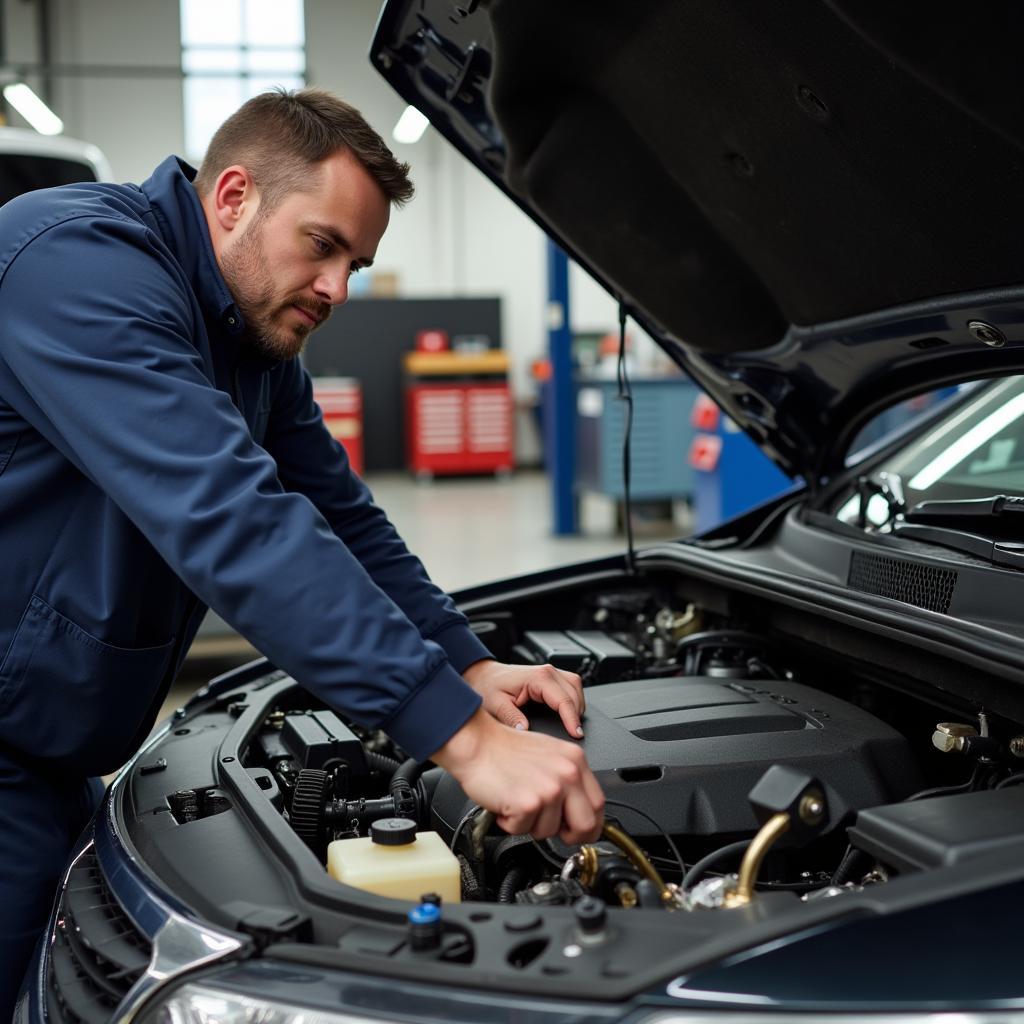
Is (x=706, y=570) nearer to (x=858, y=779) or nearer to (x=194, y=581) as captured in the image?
(x=858, y=779)

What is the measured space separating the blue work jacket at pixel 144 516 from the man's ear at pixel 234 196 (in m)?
0.04

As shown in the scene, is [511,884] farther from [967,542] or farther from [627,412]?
[627,412]

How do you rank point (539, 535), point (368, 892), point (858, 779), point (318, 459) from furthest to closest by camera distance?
point (539, 535), point (318, 459), point (858, 779), point (368, 892)

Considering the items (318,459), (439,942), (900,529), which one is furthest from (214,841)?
(900,529)

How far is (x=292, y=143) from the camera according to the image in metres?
1.31

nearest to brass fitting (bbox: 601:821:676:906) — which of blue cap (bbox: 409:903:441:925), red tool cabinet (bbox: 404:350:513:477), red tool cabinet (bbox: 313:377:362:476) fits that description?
blue cap (bbox: 409:903:441:925)

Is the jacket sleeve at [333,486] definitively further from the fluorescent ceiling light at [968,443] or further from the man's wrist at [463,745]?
the fluorescent ceiling light at [968,443]

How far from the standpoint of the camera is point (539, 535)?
295 inches

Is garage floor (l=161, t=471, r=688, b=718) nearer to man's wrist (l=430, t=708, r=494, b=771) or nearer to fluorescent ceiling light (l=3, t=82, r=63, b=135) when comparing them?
man's wrist (l=430, t=708, r=494, b=771)

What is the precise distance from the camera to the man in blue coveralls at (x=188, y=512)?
1042 mm

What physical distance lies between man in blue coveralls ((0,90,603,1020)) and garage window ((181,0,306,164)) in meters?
11.3

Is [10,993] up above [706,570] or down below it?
below

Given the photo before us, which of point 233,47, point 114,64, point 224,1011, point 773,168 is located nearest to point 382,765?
point 224,1011

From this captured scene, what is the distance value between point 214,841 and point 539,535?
20.8ft
